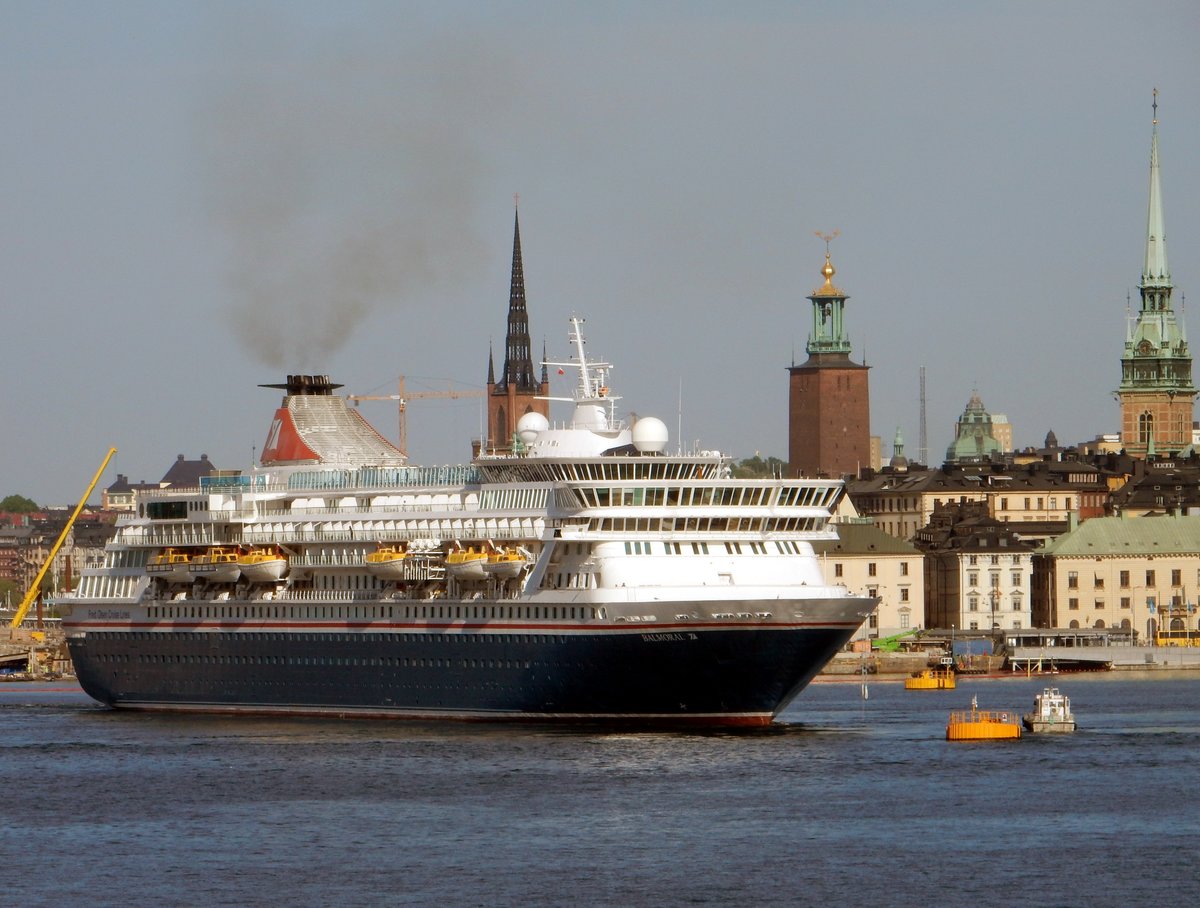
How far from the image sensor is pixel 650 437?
84.9 metres

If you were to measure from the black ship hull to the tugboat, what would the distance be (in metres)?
8.21

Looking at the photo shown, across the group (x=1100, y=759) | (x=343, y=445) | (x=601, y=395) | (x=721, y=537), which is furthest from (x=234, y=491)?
(x=1100, y=759)

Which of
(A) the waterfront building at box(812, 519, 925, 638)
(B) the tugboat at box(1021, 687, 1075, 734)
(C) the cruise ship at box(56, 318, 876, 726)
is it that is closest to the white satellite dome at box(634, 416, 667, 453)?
(C) the cruise ship at box(56, 318, 876, 726)

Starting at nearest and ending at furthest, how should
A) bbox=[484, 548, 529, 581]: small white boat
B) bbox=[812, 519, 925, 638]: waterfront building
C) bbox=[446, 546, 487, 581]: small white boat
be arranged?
bbox=[484, 548, 529, 581]: small white boat → bbox=[446, 546, 487, 581]: small white boat → bbox=[812, 519, 925, 638]: waterfront building

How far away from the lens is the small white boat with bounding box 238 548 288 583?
92.8 m

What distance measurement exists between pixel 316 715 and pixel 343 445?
1158cm

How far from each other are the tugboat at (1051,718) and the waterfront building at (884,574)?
86.1 metres

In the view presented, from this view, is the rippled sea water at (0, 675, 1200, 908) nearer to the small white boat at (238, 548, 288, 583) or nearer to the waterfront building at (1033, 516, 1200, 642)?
the small white boat at (238, 548, 288, 583)

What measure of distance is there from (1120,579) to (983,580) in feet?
27.8

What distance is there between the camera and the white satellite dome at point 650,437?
8481 centimetres

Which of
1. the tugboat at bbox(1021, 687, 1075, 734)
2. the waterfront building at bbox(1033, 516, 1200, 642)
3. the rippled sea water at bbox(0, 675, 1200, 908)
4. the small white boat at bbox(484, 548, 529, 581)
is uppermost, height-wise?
the waterfront building at bbox(1033, 516, 1200, 642)

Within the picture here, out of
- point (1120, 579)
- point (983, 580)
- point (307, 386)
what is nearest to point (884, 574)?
point (983, 580)

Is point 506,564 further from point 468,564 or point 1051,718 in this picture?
point 1051,718

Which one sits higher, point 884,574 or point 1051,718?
point 884,574
